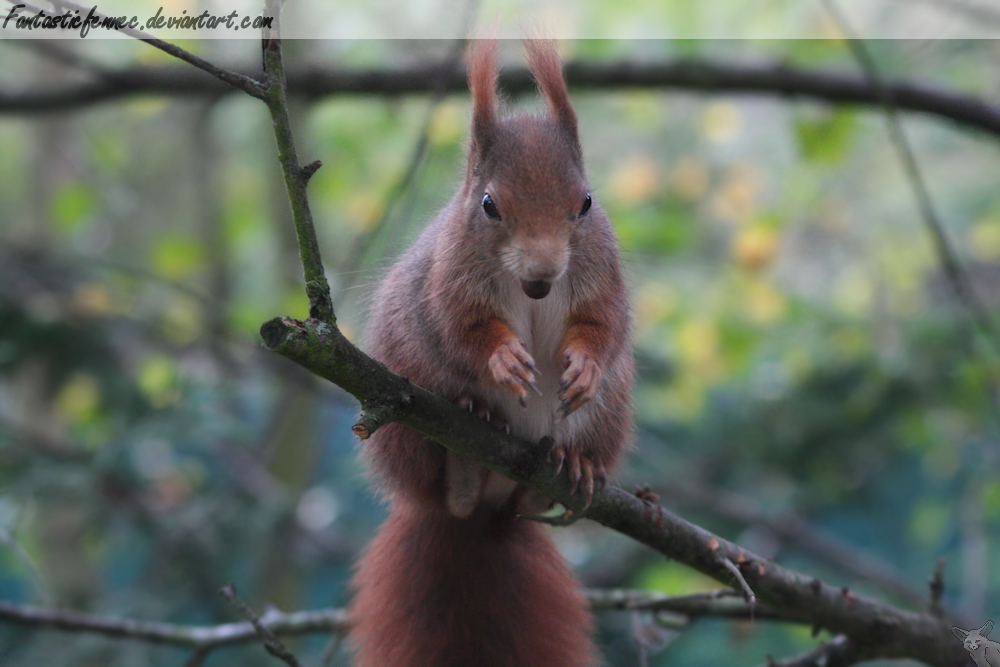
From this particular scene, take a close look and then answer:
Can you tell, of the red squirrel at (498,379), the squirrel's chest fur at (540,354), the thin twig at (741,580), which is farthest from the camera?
the squirrel's chest fur at (540,354)

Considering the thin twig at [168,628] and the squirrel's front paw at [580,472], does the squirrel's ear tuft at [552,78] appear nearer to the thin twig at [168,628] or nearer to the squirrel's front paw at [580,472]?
the squirrel's front paw at [580,472]

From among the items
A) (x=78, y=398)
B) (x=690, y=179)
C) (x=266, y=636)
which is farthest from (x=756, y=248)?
(x=78, y=398)

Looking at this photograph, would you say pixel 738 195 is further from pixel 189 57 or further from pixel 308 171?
pixel 189 57

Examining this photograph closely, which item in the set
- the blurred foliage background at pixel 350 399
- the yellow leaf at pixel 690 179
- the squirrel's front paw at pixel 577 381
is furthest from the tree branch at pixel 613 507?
the yellow leaf at pixel 690 179

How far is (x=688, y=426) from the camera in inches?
205

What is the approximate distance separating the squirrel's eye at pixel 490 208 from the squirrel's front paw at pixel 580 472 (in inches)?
18.8

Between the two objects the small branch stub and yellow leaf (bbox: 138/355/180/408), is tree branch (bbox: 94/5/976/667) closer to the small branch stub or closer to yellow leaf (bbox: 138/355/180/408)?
the small branch stub

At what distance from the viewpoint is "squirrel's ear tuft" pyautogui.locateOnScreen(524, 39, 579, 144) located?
6.01ft

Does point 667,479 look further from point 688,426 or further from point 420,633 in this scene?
point 420,633

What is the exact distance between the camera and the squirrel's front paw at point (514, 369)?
60.0 inches

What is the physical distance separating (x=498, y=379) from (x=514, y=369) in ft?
0.12

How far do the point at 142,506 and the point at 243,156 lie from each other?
3579mm

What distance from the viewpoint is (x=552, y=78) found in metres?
1.89

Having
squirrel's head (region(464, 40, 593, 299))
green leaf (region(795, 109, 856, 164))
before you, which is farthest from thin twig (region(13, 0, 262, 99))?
green leaf (region(795, 109, 856, 164))
